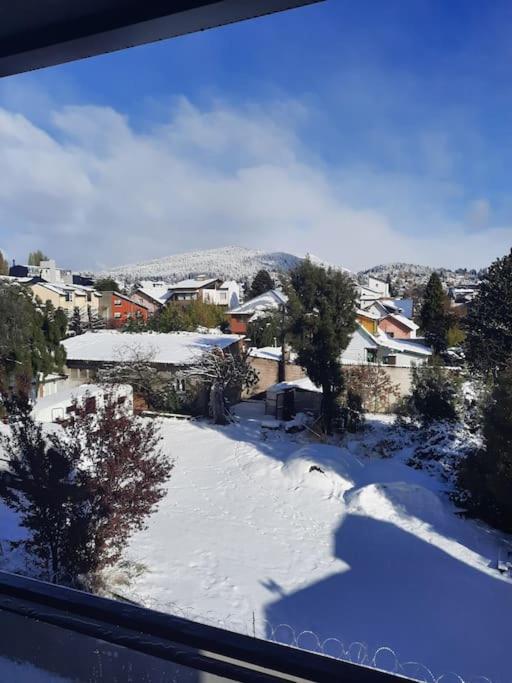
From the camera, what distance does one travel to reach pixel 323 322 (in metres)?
5.60

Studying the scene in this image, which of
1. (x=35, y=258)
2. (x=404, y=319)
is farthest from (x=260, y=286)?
(x=35, y=258)

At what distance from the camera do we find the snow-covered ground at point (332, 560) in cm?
211

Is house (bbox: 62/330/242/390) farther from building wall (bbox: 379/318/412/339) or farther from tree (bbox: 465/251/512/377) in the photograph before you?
tree (bbox: 465/251/512/377)

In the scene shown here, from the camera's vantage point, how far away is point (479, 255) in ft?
4.38

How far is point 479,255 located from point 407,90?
0.55 meters

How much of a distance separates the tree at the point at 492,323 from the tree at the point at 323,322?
1458 millimetres

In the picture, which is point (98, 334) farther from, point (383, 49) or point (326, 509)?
point (383, 49)

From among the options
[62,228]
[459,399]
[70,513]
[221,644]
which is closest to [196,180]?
[62,228]

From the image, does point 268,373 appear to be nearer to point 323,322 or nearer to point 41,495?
point 323,322

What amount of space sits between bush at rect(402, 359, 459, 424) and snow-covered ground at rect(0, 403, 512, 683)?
0.74 m

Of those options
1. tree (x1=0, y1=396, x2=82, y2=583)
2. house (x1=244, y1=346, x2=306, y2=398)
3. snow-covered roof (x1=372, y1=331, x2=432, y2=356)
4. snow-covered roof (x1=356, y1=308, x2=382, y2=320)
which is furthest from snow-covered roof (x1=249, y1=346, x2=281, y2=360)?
tree (x1=0, y1=396, x2=82, y2=583)

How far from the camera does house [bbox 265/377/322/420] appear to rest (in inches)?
254

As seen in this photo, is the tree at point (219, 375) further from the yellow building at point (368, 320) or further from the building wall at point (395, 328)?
the building wall at point (395, 328)

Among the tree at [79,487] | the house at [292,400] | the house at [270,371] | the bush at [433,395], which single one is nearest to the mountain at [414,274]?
the tree at [79,487]
